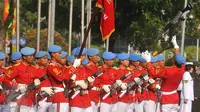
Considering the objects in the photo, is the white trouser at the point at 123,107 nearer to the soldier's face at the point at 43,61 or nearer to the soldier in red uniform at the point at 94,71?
the soldier in red uniform at the point at 94,71

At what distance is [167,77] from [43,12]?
67.1 ft

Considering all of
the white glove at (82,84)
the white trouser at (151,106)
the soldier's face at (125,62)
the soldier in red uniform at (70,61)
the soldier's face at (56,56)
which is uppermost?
the soldier's face at (56,56)

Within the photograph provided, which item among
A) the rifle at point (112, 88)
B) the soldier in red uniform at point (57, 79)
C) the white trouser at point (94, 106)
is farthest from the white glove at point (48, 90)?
the rifle at point (112, 88)

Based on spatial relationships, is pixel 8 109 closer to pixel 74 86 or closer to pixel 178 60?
pixel 74 86

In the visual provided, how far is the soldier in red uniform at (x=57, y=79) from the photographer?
13.3m

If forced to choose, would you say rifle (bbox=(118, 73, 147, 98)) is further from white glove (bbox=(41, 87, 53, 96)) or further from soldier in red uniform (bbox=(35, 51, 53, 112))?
white glove (bbox=(41, 87, 53, 96))

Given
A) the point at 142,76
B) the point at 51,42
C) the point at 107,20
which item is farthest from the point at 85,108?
the point at 51,42

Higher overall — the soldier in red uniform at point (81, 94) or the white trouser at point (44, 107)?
the soldier in red uniform at point (81, 94)

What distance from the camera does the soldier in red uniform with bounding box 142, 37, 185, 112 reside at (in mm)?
15383

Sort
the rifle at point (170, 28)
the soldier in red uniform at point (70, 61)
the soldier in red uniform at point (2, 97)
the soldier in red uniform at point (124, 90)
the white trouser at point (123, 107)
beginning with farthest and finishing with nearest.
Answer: the rifle at point (170, 28) < the white trouser at point (123, 107) < the soldier in red uniform at point (124, 90) < the soldier in red uniform at point (70, 61) < the soldier in red uniform at point (2, 97)

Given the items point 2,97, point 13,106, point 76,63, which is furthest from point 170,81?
point 2,97

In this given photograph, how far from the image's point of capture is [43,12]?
116 ft

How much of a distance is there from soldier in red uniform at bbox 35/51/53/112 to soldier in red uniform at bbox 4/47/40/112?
0.43ft

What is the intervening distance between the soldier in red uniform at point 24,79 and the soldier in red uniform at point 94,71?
1.54m
